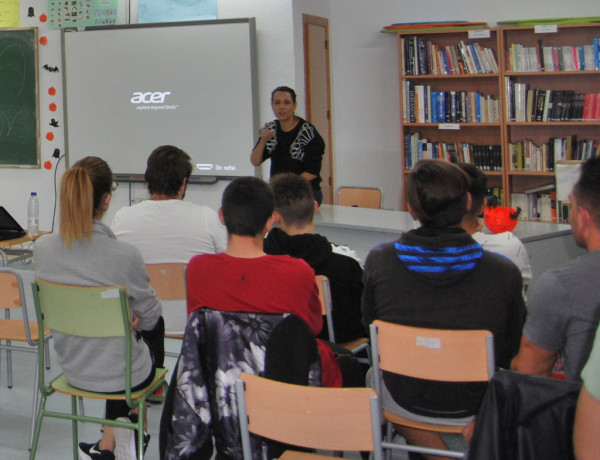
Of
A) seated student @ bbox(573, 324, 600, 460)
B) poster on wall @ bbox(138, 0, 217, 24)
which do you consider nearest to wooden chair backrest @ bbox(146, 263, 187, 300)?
seated student @ bbox(573, 324, 600, 460)

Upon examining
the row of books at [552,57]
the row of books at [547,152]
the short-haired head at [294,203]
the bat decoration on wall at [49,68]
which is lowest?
the short-haired head at [294,203]

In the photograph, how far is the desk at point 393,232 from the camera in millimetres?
4152

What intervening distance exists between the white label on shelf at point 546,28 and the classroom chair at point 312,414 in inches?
193

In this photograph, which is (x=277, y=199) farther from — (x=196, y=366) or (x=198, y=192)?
(x=198, y=192)

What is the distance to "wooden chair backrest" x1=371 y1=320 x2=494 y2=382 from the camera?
2164mm

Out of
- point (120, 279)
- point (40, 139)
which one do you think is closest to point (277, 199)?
point (120, 279)

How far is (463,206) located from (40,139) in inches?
216

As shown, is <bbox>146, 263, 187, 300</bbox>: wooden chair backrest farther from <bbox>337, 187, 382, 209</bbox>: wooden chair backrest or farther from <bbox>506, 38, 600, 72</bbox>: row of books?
<bbox>506, 38, 600, 72</bbox>: row of books

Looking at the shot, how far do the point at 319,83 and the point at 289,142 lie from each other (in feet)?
5.41

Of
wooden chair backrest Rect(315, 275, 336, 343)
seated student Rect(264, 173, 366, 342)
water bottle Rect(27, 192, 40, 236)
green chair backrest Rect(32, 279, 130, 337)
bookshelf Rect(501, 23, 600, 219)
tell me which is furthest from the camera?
bookshelf Rect(501, 23, 600, 219)

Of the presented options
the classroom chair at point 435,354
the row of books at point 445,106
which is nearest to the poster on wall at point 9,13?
the row of books at point 445,106

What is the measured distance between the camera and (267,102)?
632 cm

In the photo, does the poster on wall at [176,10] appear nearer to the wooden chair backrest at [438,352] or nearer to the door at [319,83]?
the door at [319,83]

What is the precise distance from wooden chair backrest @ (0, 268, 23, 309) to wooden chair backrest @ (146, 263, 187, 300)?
54cm
